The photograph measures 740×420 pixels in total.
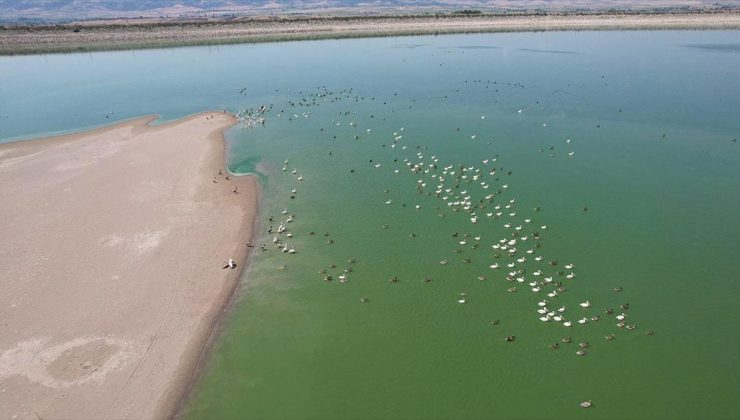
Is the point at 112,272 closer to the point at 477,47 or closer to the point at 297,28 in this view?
the point at 477,47

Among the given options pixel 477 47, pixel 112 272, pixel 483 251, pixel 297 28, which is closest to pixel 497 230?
pixel 483 251

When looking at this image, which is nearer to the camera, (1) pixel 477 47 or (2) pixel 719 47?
(2) pixel 719 47

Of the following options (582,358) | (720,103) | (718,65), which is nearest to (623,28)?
(718,65)

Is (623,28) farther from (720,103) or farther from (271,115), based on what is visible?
(271,115)

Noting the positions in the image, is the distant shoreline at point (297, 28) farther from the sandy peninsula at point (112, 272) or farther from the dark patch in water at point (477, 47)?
the sandy peninsula at point (112, 272)

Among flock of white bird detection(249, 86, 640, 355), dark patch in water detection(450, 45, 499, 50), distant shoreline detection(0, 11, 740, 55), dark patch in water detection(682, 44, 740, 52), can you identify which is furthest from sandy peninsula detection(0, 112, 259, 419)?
dark patch in water detection(682, 44, 740, 52)
